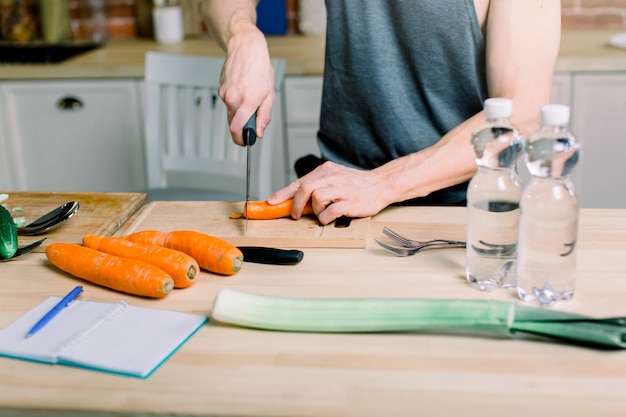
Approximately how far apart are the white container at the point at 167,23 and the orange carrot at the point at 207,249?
2.03 m

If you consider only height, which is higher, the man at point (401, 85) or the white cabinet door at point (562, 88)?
the man at point (401, 85)

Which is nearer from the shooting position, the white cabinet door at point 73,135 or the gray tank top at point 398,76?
the gray tank top at point 398,76

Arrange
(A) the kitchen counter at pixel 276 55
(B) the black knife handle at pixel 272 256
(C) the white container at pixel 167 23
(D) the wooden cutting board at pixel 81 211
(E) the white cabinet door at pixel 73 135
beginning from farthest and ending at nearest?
(C) the white container at pixel 167 23
(E) the white cabinet door at pixel 73 135
(A) the kitchen counter at pixel 276 55
(D) the wooden cutting board at pixel 81 211
(B) the black knife handle at pixel 272 256

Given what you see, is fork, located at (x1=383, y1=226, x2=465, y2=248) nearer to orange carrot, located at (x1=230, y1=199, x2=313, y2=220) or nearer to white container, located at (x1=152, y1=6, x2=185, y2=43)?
orange carrot, located at (x1=230, y1=199, x2=313, y2=220)

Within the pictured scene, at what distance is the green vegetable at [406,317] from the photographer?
898 millimetres

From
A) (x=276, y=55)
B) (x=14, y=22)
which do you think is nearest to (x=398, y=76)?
(x=276, y=55)

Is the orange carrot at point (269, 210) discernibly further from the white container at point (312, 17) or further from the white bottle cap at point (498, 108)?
the white container at point (312, 17)

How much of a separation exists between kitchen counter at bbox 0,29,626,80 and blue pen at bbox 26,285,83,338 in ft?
5.30

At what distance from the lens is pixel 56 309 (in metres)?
1.02

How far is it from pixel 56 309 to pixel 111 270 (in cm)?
10

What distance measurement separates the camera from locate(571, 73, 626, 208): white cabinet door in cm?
248

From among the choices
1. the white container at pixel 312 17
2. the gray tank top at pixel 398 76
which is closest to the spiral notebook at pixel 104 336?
the gray tank top at pixel 398 76

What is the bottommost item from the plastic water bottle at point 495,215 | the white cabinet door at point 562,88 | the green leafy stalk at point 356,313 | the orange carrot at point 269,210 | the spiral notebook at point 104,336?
the white cabinet door at point 562,88

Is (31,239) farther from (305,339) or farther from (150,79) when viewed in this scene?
(150,79)
